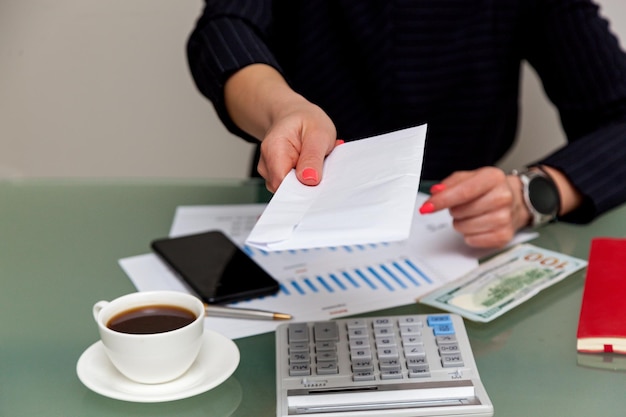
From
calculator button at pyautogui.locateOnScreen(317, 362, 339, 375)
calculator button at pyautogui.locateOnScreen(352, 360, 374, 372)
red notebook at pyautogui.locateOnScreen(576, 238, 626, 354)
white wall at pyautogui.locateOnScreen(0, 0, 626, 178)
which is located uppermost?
red notebook at pyautogui.locateOnScreen(576, 238, 626, 354)

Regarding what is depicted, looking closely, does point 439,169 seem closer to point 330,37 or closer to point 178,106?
point 330,37

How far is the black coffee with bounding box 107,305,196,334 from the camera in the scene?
713 mm

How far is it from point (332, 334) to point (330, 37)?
78cm

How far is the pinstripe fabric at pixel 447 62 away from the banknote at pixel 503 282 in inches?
13.0

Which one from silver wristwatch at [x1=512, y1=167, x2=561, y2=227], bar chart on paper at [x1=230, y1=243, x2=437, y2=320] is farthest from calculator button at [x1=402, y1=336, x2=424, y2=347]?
silver wristwatch at [x1=512, y1=167, x2=561, y2=227]

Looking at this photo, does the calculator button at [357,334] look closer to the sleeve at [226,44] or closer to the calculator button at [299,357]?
the calculator button at [299,357]

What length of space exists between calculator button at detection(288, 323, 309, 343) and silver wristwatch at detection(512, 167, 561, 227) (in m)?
0.45

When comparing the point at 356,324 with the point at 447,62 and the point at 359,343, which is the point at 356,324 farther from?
the point at 447,62

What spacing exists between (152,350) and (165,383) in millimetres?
48

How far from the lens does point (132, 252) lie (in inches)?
41.0

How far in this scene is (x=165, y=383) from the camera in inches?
27.8

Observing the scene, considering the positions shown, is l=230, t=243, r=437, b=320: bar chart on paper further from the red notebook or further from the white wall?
the white wall

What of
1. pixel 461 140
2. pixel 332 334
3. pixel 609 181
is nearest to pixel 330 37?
pixel 461 140

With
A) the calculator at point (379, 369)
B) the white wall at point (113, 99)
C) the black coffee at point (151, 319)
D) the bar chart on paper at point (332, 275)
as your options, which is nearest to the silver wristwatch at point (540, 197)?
the bar chart on paper at point (332, 275)
